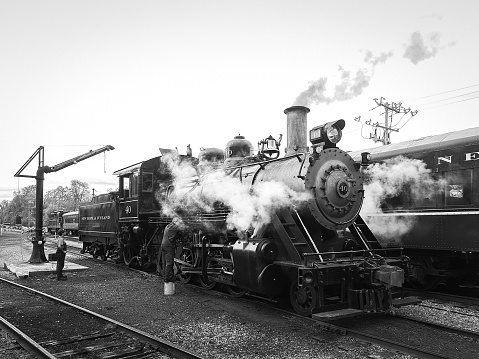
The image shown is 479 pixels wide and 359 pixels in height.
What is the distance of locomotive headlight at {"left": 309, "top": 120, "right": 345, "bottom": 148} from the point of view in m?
7.28

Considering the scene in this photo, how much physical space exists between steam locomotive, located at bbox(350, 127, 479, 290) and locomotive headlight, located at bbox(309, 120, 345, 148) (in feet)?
10.6

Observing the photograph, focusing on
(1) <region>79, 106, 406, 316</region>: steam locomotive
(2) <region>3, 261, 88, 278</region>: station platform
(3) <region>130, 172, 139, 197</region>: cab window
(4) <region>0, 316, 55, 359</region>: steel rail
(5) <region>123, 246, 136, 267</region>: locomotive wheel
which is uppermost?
(3) <region>130, 172, 139, 197</region>: cab window

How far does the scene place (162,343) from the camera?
5492 millimetres

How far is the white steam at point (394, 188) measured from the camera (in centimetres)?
960

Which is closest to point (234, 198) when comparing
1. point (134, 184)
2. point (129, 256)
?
point (134, 184)

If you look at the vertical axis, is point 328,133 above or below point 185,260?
above

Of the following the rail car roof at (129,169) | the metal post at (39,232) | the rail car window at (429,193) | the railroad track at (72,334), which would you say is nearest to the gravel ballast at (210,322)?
the railroad track at (72,334)

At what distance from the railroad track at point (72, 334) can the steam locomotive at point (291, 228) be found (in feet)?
7.01

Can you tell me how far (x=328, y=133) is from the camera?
7297 mm

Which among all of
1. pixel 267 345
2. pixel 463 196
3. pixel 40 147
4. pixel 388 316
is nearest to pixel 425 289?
pixel 463 196

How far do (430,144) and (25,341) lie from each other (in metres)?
9.06

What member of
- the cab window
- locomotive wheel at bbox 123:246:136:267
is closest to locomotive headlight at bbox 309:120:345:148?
the cab window

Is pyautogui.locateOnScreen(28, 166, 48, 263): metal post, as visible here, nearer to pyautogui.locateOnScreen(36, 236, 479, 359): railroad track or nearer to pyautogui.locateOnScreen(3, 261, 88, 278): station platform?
pyautogui.locateOnScreen(3, 261, 88, 278): station platform

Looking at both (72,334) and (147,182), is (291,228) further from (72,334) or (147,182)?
(147,182)
